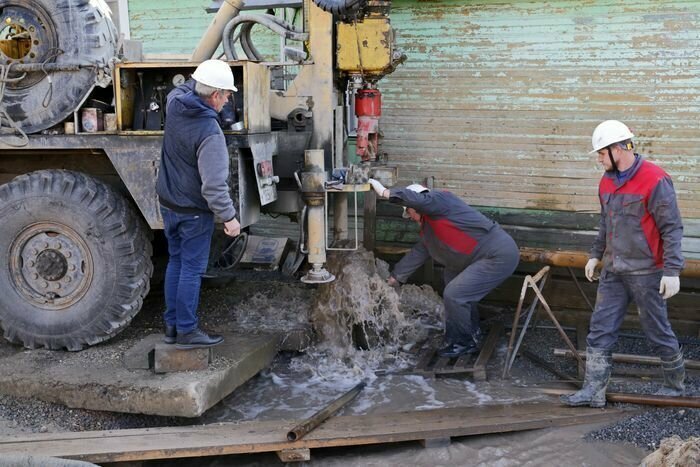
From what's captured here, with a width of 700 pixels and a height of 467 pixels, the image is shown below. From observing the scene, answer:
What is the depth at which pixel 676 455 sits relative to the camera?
10.9 feet

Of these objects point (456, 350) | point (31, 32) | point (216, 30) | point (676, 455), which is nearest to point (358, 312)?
point (456, 350)

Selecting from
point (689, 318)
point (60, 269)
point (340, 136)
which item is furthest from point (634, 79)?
point (60, 269)

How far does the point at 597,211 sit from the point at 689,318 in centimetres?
125

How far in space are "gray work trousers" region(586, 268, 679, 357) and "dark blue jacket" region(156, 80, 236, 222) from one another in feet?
8.20

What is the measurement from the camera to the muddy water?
4133 millimetres

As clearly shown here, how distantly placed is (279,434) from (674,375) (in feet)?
8.57

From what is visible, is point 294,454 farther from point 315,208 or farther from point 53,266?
point 53,266

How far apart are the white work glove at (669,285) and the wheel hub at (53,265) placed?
12.3 feet

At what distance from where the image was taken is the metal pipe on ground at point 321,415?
4.02 meters

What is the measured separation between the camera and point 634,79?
641cm

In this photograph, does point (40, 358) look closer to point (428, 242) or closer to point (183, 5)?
point (428, 242)

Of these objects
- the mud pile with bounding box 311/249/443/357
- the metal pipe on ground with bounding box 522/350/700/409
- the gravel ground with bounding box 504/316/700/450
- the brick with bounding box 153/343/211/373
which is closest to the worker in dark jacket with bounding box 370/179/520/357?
the mud pile with bounding box 311/249/443/357

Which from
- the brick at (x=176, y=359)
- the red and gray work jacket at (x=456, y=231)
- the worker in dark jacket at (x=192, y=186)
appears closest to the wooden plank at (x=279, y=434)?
the brick at (x=176, y=359)

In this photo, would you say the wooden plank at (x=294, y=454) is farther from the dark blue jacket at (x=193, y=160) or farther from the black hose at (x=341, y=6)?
the black hose at (x=341, y=6)
